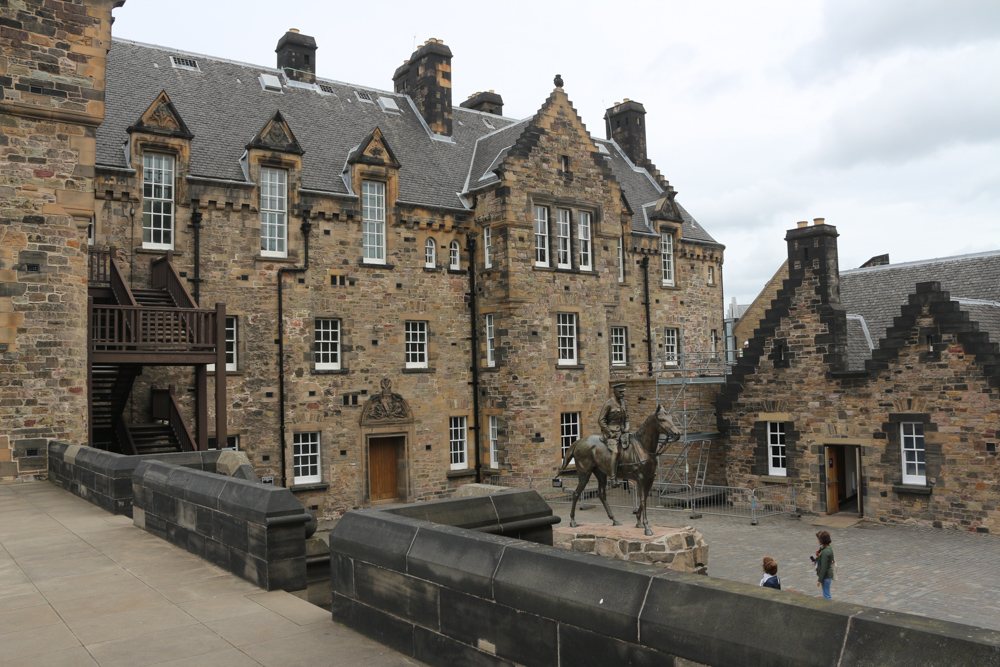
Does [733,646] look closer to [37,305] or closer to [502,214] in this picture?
[37,305]

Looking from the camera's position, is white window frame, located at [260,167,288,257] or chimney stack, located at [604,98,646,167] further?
chimney stack, located at [604,98,646,167]

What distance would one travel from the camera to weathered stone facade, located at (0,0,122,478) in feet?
49.2

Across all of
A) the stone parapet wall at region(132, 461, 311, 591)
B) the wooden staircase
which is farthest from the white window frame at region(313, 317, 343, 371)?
the stone parapet wall at region(132, 461, 311, 591)

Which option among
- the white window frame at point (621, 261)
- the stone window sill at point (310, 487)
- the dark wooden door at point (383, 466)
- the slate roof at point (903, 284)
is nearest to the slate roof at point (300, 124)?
the white window frame at point (621, 261)

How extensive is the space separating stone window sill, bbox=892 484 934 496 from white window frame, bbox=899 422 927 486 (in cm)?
27

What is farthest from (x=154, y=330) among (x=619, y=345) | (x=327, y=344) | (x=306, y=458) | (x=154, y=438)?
(x=619, y=345)

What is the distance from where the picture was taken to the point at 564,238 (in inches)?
Answer: 1086

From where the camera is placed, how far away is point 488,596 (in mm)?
4809

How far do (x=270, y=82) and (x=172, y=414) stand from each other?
1312cm

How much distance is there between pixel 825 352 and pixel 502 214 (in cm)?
1118

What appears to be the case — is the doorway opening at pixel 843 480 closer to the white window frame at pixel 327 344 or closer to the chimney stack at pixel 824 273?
the chimney stack at pixel 824 273

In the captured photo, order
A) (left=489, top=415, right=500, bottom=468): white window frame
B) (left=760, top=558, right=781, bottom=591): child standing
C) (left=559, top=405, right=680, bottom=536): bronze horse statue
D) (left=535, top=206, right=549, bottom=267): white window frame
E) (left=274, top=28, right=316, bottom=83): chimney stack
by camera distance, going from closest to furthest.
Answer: (left=760, top=558, right=781, bottom=591): child standing → (left=559, top=405, right=680, bottom=536): bronze horse statue → (left=489, top=415, right=500, bottom=468): white window frame → (left=535, top=206, right=549, bottom=267): white window frame → (left=274, top=28, right=316, bottom=83): chimney stack

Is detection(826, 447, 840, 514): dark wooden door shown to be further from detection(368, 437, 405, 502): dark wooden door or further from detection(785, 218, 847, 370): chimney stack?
detection(368, 437, 405, 502): dark wooden door

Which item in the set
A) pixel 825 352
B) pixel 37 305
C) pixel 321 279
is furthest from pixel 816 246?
pixel 37 305
